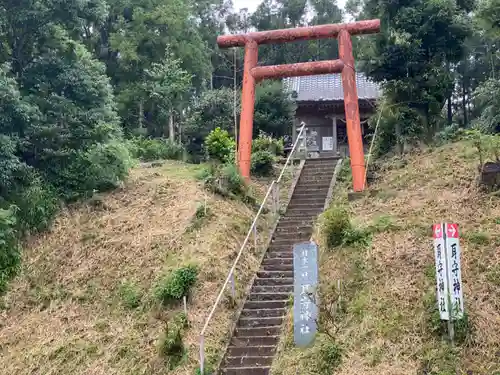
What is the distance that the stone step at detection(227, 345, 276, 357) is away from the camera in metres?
9.65

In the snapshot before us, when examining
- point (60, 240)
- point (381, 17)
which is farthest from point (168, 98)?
point (60, 240)

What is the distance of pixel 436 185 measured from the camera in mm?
13227

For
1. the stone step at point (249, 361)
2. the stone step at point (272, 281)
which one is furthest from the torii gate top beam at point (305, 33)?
the stone step at point (249, 361)

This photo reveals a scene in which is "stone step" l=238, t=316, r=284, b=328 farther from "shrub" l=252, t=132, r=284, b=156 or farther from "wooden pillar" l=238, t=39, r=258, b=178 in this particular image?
"shrub" l=252, t=132, r=284, b=156

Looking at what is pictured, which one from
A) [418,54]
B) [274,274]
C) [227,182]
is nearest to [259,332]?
[274,274]

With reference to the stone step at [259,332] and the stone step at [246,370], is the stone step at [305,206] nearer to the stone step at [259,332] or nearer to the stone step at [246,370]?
the stone step at [259,332]

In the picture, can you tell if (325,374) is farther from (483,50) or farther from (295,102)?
(483,50)

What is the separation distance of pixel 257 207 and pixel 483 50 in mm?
15165

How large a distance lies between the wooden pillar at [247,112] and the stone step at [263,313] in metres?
6.09

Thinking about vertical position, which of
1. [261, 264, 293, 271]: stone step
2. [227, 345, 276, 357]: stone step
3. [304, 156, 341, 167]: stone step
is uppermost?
[304, 156, 341, 167]: stone step

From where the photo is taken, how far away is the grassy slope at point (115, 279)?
33.5 ft

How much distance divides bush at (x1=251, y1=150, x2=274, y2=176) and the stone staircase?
200cm

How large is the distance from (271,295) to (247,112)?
6.94 meters

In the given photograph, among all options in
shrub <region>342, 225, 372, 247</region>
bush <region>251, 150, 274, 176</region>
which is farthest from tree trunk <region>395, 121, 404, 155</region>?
shrub <region>342, 225, 372, 247</region>
